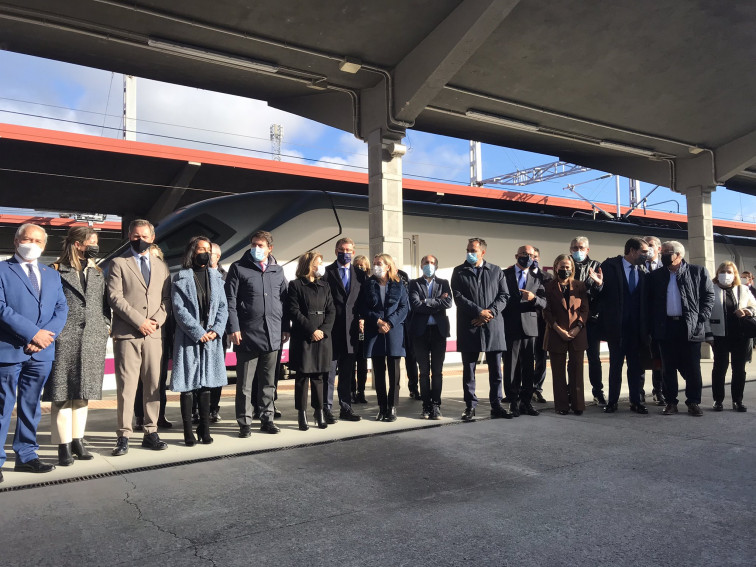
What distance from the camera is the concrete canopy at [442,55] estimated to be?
7254mm

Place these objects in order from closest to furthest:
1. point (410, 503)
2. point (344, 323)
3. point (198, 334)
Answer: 1. point (410, 503)
2. point (198, 334)
3. point (344, 323)

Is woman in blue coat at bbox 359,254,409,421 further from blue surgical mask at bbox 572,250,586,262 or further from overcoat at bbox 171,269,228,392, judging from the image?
blue surgical mask at bbox 572,250,586,262

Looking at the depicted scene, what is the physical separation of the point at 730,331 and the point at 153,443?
5682 mm

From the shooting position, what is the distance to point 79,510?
120 inches

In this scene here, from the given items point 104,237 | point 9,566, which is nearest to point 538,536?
point 9,566

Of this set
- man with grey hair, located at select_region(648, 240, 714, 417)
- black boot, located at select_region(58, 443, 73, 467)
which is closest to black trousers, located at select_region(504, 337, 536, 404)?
man with grey hair, located at select_region(648, 240, 714, 417)

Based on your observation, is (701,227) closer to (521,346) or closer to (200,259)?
(521,346)

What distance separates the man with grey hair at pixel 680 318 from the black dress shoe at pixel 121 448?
4955 millimetres

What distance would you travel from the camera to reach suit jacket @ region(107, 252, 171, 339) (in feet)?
14.2

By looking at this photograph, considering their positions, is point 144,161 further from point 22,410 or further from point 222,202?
point 22,410

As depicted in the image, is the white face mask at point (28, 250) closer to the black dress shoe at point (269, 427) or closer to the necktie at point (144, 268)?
the necktie at point (144, 268)

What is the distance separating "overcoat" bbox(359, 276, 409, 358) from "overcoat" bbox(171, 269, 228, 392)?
1522mm

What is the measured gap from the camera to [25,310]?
374 centimetres

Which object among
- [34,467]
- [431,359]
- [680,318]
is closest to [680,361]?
[680,318]
